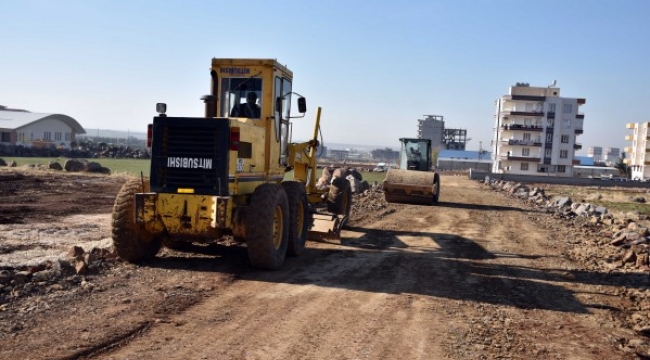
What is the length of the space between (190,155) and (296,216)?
99.2 inches

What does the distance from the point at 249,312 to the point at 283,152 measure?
5.24m

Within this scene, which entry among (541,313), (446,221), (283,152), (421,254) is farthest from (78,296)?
(446,221)

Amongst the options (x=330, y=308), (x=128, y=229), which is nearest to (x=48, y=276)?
(x=128, y=229)

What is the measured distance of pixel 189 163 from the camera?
9.52 m

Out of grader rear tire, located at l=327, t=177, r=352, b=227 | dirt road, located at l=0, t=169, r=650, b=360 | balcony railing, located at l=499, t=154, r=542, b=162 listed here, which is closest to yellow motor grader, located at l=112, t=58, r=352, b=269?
dirt road, located at l=0, t=169, r=650, b=360

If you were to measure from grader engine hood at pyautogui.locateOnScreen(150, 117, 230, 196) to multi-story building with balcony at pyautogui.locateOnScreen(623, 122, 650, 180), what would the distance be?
105182 millimetres

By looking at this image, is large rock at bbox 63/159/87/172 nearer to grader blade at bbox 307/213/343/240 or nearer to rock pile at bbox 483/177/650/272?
rock pile at bbox 483/177/650/272

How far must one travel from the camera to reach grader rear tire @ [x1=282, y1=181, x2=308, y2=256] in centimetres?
1103

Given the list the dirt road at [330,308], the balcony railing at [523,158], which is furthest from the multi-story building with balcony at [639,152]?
the dirt road at [330,308]

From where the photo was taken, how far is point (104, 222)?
51.3ft

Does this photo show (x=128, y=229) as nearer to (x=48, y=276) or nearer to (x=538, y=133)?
(x=48, y=276)

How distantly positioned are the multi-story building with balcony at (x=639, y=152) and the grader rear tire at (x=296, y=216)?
10250 cm

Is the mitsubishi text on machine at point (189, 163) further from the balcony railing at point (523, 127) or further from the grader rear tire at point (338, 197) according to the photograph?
the balcony railing at point (523, 127)

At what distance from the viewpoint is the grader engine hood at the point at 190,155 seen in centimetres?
943
